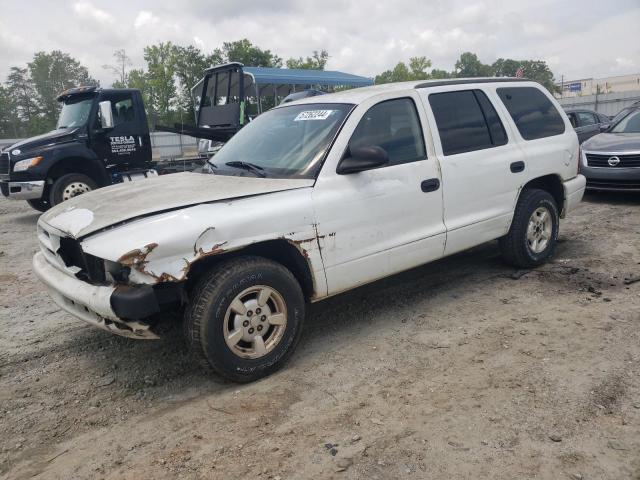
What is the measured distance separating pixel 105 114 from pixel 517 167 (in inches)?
292

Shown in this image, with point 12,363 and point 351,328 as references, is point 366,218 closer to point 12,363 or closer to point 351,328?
point 351,328

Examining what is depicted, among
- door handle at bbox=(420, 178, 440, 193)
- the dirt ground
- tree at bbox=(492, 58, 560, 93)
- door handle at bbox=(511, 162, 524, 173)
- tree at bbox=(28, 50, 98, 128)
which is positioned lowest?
the dirt ground

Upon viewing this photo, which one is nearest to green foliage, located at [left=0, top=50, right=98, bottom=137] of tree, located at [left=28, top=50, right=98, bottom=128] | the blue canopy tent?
tree, located at [left=28, top=50, right=98, bottom=128]

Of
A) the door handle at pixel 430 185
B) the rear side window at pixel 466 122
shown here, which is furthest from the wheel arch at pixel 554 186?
the door handle at pixel 430 185

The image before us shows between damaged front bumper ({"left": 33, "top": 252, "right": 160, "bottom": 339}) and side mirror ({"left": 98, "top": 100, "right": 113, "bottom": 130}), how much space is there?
6639 millimetres

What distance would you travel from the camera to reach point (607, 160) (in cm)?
826

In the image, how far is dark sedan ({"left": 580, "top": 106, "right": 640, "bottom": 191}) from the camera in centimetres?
796

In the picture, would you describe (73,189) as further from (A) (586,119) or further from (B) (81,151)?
(A) (586,119)

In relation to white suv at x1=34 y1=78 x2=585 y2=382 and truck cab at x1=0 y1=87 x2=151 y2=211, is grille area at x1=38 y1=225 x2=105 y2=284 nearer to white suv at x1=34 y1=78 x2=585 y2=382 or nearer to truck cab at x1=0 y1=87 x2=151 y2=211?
white suv at x1=34 y1=78 x2=585 y2=382

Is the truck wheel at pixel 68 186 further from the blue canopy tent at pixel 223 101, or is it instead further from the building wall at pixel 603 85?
the building wall at pixel 603 85

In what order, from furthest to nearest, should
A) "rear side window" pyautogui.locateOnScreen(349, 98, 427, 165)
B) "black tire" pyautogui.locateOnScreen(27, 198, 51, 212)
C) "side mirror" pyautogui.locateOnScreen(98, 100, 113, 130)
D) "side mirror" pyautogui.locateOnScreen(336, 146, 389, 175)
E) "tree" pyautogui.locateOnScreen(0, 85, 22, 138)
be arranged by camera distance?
"tree" pyautogui.locateOnScreen(0, 85, 22, 138) < "black tire" pyautogui.locateOnScreen(27, 198, 51, 212) < "side mirror" pyautogui.locateOnScreen(98, 100, 113, 130) < "rear side window" pyautogui.locateOnScreen(349, 98, 427, 165) < "side mirror" pyautogui.locateOnScreen(336, 146, 389, 175)

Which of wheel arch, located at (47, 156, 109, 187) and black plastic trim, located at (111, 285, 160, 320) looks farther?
wheel arch, located at (47, 156, 109, 187)

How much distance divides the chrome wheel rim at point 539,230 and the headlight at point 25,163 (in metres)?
8.01

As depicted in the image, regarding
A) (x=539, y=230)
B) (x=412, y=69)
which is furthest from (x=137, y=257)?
(x=412, y=69)
